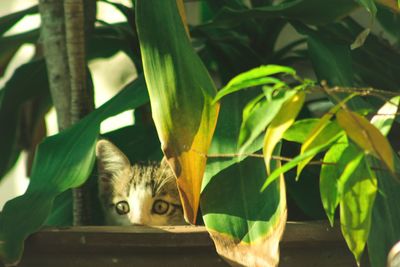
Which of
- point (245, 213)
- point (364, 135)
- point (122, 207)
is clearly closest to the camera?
point (364, 135)

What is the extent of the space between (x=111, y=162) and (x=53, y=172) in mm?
210

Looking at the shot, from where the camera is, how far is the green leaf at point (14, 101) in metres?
1.48

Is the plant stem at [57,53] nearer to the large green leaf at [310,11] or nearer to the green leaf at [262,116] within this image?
the large green leaf at [310,11]

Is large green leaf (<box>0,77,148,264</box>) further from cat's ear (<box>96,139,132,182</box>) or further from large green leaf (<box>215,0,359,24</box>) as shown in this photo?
large green leaf (<box>215,0,359,24</box>)

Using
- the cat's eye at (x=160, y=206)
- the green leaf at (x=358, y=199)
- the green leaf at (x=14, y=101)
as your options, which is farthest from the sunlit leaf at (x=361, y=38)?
the green leaf at (x=14, y=101)

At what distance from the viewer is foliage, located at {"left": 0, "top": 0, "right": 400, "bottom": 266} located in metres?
0.73

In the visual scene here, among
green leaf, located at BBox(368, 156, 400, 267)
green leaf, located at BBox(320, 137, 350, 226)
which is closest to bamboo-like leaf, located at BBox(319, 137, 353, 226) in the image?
green leaf, located at BBox(320, 137, 350, 226)

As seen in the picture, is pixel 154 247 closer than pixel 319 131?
No

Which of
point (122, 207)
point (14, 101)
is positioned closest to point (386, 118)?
point (122, 207)

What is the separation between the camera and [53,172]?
1.07m

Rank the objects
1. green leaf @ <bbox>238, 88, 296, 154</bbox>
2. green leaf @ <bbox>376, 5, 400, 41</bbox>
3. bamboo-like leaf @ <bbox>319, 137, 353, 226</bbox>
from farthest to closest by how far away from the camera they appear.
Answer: green leaf @ <bbox>376, 5, 400, 41</bbox> < bamboo-like leaf @ <bbox>319, 137, 353, 226</bbox> < green leaf @ <bbox>238, 88, 296, 154</bbox>

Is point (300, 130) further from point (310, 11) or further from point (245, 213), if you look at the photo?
point (310, 11)

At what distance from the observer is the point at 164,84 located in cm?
95

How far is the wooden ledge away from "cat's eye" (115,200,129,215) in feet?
1.00
